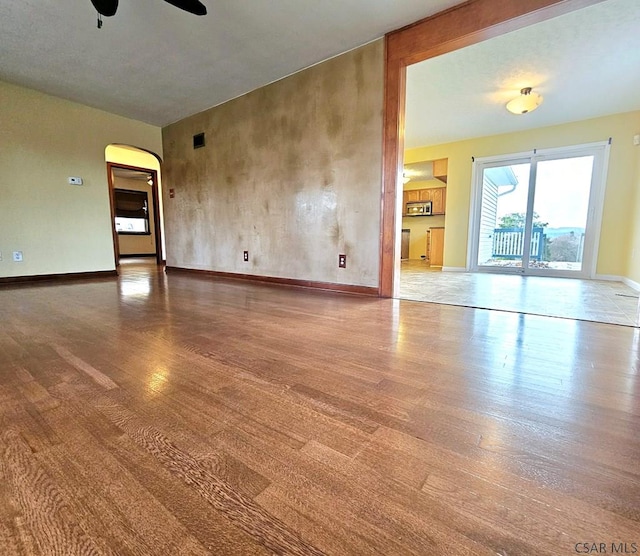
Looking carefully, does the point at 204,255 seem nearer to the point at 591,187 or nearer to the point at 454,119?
the point at 454,119

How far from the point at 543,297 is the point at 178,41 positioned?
4.31 meters

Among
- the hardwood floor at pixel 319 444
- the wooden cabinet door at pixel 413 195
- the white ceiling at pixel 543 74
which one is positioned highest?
the white ceiling at pixel 543 74

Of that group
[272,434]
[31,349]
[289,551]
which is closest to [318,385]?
[272,434]

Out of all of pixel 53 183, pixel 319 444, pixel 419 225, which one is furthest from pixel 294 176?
pixel 419 225

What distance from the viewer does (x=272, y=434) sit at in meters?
0.85

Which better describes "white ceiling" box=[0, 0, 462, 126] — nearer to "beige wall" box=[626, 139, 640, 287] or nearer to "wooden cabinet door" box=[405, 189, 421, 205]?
"beige wall" box=[626, 139, 640, 287]

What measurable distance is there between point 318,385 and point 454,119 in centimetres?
480

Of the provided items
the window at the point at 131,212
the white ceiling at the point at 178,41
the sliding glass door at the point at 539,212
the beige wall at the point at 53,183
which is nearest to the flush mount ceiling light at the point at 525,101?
the sliding glass door at the point at 539,212

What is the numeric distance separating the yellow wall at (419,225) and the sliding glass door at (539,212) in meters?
2.92

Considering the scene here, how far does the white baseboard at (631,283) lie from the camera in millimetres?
3518

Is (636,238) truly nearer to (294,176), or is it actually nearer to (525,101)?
(525,101)

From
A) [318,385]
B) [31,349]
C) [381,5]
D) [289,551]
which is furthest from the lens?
[381,5]

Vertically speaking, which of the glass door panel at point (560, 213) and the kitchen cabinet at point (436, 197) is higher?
the kitchen cabinet at point (436, 197)

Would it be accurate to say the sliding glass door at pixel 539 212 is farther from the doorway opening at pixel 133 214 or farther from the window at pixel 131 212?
the window at pixel 131 212
